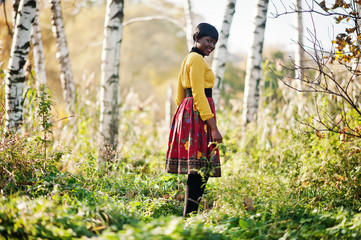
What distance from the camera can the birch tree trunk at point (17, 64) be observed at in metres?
4.27

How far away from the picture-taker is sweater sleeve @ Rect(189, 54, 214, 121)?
3143 millimetres

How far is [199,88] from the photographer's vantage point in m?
3.14

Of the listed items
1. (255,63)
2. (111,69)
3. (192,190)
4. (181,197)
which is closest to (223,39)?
(255,63)

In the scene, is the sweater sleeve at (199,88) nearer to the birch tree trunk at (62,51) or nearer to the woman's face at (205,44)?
the woman's face at (205,44)

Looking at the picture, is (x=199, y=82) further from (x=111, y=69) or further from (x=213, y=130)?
(x=111, y=69)

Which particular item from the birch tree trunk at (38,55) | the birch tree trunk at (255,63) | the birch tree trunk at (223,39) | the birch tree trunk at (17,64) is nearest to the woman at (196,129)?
the birch tree trunk at (17,64)

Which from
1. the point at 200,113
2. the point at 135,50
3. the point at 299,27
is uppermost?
the point at 135,50

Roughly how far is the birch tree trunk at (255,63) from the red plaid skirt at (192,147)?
10.2ft

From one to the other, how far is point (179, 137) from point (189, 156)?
20 cm

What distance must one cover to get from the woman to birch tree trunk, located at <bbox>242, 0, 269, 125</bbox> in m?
3.06

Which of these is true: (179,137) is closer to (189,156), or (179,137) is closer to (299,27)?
(189,156)

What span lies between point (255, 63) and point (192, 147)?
349 cm

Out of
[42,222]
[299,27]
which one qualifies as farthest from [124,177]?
[299,27]

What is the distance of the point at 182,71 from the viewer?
3367mm
